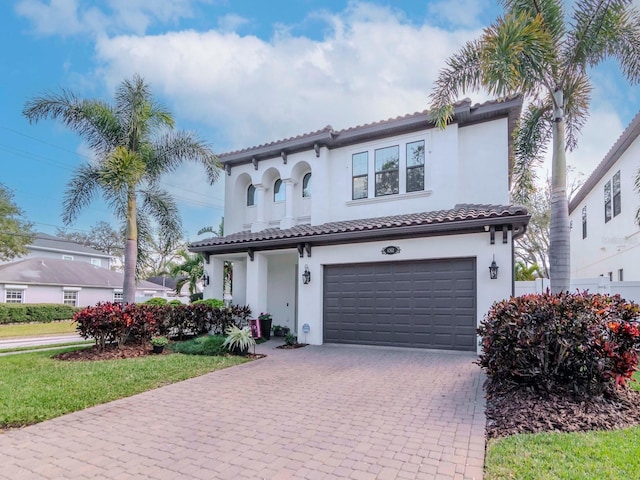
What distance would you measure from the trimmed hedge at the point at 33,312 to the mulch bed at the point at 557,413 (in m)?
29.0

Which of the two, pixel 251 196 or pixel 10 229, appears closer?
pixel 251 196

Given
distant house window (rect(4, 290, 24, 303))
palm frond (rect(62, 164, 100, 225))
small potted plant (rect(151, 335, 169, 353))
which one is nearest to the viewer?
small potted plant (rect(151, 335, 169, 353))

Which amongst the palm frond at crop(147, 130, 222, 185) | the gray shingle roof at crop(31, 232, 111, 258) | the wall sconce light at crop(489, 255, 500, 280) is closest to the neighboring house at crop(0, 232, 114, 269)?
the gray shingle roof at crop(31, 232, 111, 258)

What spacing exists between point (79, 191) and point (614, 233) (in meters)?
21.4

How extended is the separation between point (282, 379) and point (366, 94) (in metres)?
12.9

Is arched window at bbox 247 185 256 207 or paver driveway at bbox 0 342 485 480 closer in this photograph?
paver driveway at bbox 0 342 485 480

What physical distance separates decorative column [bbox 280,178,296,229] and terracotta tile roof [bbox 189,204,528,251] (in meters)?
0.36

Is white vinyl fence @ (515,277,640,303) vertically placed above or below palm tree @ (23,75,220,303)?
below

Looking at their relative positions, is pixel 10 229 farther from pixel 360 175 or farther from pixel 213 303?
pixel 360 175

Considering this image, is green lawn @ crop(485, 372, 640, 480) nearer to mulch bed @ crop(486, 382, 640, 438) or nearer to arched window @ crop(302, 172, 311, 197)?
mulch bed @ crop(486, 382, 640, 438)

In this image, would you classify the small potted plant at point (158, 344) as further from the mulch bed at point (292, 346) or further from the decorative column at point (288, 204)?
the decorative column at point (288, 204)

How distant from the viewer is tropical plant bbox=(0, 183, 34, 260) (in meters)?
27.3

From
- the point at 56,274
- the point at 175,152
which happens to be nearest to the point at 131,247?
the point at 175,152

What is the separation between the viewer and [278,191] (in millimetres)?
16031
